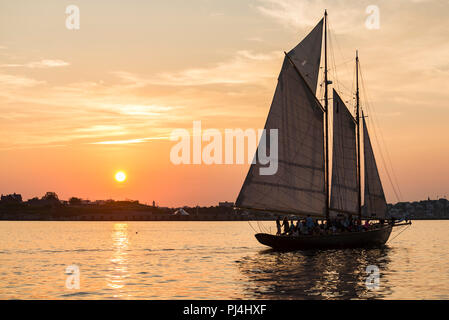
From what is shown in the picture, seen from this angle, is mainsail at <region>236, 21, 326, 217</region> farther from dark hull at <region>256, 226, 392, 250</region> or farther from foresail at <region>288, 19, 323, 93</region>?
dark hull at <region>256, 226, 392, 250</region>

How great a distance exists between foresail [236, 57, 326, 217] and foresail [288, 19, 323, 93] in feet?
4.01

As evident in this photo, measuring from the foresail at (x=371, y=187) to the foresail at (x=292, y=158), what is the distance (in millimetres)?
12473

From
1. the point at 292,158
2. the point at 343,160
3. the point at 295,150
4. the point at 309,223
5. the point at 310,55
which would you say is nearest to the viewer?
the point at 292,158

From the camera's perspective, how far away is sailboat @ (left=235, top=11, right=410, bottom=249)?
5706 centimetres

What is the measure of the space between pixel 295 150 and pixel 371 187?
17.9m

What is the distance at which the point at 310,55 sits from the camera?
62.0m

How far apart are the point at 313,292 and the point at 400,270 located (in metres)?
18.2

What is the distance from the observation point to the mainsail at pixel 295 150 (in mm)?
56531
